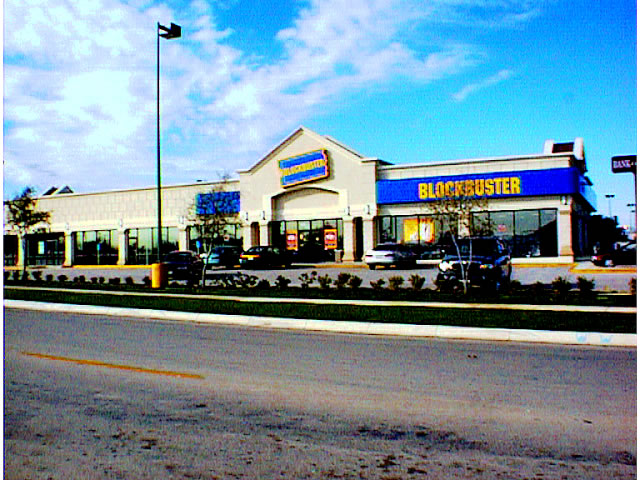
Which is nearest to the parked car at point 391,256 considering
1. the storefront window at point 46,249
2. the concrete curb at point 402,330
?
the concrete curb at point 402,330

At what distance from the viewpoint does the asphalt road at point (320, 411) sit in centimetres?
479

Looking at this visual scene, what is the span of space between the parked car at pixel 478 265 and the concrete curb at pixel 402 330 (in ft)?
23.5

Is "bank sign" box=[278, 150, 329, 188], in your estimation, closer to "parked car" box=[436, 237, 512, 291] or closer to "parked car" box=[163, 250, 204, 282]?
"parked car" box=[163, 250, 204, 282]

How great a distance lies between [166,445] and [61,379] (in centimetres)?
327

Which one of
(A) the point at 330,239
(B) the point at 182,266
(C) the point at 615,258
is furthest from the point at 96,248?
(C) the point at 615,258

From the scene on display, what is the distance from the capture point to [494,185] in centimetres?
3706

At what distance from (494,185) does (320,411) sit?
32.7m

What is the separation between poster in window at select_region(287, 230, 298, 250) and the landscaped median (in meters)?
22.0

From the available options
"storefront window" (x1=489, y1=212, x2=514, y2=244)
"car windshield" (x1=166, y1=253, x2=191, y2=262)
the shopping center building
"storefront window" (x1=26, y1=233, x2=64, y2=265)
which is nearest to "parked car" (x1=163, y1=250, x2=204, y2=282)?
"car windshield" (x1=166, y1=253, x2=191, y2=262)

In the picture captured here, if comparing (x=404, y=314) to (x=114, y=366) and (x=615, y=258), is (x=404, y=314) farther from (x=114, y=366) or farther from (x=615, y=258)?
(x=615, y=258)

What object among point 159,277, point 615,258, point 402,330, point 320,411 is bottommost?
point 320,411

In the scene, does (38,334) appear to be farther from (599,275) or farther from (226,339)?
(599,275)

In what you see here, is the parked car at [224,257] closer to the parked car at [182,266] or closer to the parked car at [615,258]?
the parked car at [182,266]

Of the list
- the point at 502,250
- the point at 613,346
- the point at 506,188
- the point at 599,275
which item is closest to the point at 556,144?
the point at 506,188
